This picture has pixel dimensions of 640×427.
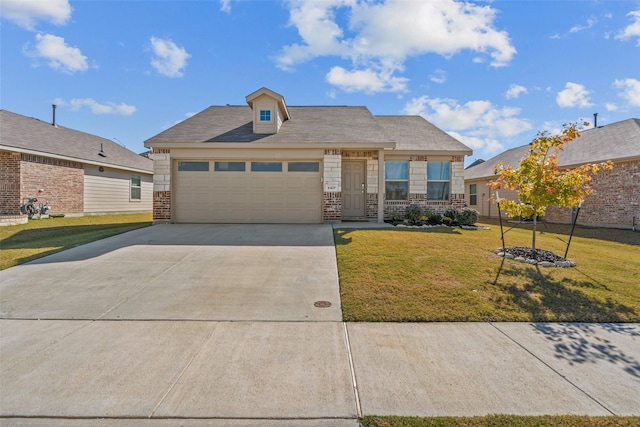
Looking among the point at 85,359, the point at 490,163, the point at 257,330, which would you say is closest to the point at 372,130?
the point at 257,330

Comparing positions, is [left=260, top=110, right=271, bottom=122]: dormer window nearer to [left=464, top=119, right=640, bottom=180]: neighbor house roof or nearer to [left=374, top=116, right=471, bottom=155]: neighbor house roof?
[left=374, top=116, right=471, bottom=155]: neighbor house roof

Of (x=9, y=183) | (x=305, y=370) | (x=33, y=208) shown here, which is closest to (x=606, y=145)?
(x=305, y=370)

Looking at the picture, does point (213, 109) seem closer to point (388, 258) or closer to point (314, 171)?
point (314, 171)

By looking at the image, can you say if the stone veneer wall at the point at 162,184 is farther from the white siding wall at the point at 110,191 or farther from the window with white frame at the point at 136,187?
the window with white frame at the point at 136,187

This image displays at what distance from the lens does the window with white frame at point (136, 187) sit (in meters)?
20.5

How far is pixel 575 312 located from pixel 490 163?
20893 mm

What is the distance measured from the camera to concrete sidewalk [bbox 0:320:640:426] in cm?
248

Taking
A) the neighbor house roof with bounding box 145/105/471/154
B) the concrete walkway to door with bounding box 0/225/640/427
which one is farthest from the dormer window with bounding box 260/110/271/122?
the concrete walkway to door with bounding box 0/225/640/427

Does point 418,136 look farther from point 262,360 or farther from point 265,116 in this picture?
point 262,360

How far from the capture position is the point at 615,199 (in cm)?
1362

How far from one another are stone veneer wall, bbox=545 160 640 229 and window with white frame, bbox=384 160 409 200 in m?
9.17

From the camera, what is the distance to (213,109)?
15.2 m

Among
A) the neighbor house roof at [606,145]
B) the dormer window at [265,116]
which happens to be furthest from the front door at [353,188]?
the neighbor house roof at [606,145]

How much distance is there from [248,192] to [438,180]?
310 inches
